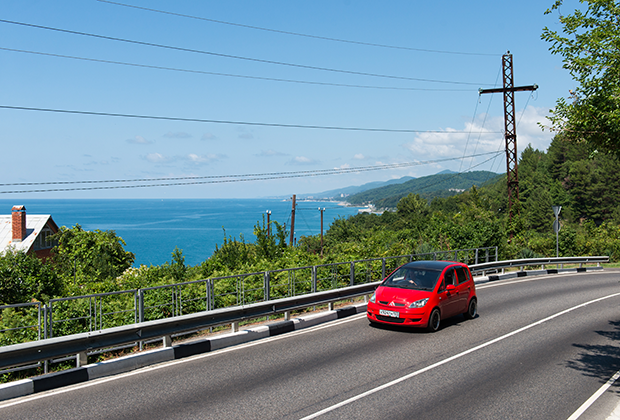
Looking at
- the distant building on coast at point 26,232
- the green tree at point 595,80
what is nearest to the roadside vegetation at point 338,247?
the green tree at point 595,80

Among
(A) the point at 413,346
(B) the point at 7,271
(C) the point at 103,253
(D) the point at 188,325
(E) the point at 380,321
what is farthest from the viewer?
(C) the point at 103,253

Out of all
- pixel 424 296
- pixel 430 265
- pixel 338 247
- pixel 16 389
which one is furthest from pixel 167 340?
pixel 338 247

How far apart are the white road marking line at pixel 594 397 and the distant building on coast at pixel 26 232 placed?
50057mm

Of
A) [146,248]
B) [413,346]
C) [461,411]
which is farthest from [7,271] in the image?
[146,248]

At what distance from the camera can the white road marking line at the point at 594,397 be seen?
627 centimetres

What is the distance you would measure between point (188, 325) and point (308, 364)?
249 centimetres

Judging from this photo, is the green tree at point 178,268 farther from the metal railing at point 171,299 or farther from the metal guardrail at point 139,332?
the metal guardrail at point 139,332

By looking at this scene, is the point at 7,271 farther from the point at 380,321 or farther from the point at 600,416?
the point at 600,416

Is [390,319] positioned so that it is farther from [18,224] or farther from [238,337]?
[18,224]

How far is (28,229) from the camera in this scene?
5206 centimetres

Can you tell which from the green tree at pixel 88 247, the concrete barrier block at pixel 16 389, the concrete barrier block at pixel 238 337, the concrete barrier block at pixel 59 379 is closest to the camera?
the concrete barrier block at pixel 16 389

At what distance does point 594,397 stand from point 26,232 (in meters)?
56.2

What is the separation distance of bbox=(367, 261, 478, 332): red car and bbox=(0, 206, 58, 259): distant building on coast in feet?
148

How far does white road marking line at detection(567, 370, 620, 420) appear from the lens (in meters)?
6.27
